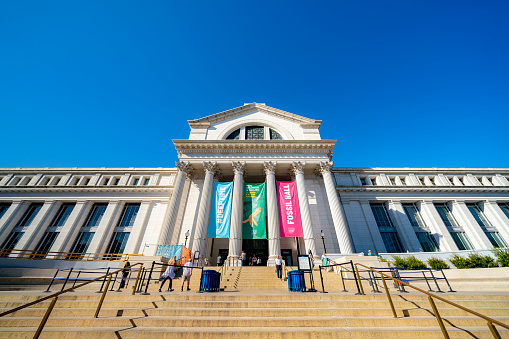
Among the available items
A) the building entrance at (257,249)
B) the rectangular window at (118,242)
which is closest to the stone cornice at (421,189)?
the building entrance at (257,249)

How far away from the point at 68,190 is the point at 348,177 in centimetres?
4104

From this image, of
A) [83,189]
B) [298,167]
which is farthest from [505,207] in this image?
[83,189]

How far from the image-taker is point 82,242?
25.3 metres

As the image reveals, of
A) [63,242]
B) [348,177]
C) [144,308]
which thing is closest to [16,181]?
[63,242]

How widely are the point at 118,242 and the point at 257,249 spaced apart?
1786 centimetres

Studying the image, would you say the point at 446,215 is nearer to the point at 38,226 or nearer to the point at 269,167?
the point at 269,167

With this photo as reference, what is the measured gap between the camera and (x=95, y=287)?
1311 centimetres

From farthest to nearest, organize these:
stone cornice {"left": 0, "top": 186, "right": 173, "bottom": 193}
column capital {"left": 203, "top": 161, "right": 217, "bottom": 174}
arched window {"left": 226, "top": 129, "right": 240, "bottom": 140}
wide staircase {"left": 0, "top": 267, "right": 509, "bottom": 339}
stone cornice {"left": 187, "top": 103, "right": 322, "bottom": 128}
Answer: arched window {"left": 226, "top": 129, "right": 240, "bottom": 140}, stone cornice {"left": 187, "top": 103, "right": 322, "bottom": 128}, stone cornice {"left": 0, "top": 186, "right": 173, "bottom": 193}, column capital {"left": 203, "top": 161, "right": 217, "bottom": 174}, wide staircase {"left": 0, "top": 267, "right": 509, "bottom": 339}

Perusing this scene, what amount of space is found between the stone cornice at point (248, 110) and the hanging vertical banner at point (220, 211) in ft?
36.7

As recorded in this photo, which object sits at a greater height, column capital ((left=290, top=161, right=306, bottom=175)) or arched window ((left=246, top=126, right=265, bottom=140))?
arched window ((left=246, top=126, right=265, bottom=140))

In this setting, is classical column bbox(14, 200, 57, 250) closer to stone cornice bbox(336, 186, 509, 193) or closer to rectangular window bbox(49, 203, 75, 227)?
rectangular window bbox(49, 203, 75, 227)

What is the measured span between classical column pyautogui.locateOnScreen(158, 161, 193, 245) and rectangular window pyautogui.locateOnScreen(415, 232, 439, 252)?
98.8 feet

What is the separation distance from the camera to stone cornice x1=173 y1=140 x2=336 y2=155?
2544 cm

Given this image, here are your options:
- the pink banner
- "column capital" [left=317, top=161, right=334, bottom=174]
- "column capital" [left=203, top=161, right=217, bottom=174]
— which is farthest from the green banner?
"column capital" [left=317, top=161, right=334, bottom=174]
